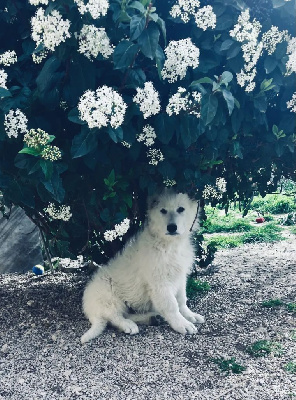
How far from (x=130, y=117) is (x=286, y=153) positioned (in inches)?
73.9

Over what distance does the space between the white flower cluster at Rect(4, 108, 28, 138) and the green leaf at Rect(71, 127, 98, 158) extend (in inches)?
13.9

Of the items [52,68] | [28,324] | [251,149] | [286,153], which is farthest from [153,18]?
[28,324]

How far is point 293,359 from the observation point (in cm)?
340

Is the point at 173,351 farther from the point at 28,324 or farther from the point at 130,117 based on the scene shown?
the point at 130,117

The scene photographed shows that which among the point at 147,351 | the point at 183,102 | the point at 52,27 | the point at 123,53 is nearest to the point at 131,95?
the point at 183,102

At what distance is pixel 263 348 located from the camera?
3.58 meters

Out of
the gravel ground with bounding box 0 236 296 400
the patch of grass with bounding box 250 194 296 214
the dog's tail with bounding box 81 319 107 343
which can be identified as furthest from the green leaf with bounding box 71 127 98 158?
the patch of grass with bounding box 250 194 296 214

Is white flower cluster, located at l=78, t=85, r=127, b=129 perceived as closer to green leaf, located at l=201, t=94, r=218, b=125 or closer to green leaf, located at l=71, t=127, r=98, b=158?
green leaf, located at l=71, t=127, r=98, b=158

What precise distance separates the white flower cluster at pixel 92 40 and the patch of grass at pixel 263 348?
7.54 ft

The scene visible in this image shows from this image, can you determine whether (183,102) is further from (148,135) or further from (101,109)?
(101,109)

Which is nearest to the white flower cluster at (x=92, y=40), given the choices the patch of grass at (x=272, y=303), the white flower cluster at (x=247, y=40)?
the white flower cluster at (x=247, y=40)

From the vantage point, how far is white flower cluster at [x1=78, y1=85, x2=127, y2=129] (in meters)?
2.57

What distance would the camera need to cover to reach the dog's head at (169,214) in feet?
12.5

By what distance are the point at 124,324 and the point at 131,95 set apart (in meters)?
1.85
